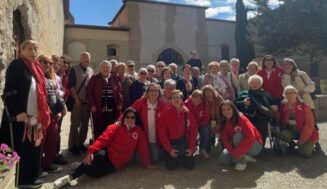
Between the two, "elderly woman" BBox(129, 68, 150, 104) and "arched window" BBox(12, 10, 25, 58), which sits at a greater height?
"arched window" BBox(12, 10, 25, 58)

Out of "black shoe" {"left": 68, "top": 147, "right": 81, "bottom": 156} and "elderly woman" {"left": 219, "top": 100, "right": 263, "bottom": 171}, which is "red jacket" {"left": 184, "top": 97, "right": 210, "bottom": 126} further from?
"black shoe" {"left": 68, "top": 147, "right": 81, "bottom": 156}

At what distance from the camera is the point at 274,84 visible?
5551 millimetres

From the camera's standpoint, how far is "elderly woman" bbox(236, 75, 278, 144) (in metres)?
5.10

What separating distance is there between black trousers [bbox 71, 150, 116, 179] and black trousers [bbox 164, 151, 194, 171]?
0.83 m

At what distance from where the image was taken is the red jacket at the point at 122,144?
429 cm

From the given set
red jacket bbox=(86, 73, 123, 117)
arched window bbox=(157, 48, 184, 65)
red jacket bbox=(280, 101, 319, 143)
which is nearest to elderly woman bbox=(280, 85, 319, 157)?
red jacket bbox=(280, 101, 319, 143)

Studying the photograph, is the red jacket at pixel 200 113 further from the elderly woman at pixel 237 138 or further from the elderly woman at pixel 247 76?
the elderly woman at pixel 247 76

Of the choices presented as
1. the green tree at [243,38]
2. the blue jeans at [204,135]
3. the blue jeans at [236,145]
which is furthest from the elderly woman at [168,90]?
the green tree at [243,38]

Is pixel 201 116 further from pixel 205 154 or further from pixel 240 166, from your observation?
pixel 240 166

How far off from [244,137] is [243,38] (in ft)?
55.0

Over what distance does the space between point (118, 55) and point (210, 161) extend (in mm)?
15839

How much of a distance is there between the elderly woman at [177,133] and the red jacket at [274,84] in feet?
5.64

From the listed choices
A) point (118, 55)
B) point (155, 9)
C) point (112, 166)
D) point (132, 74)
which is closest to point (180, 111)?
point (112, 166)

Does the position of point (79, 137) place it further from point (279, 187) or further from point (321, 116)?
point (321, 116)
